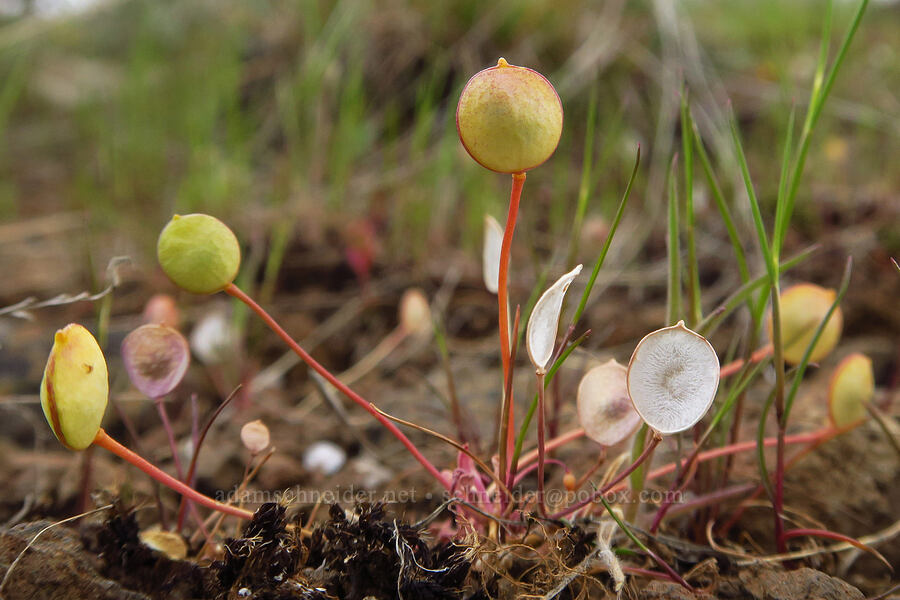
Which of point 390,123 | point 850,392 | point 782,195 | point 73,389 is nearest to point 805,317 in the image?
point 850,392

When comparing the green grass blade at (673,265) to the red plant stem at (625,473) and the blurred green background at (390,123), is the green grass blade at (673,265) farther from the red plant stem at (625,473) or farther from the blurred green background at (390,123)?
the blurred green background at (390,123)

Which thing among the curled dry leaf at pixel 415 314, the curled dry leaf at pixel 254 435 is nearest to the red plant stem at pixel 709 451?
the curled dry leaf at pixel 254 435

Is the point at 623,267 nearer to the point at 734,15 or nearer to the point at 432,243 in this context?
the point at 432,243

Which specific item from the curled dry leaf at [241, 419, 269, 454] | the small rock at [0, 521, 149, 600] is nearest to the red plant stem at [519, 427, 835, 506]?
the curled dry leaf at [241, 419, 269, 454]

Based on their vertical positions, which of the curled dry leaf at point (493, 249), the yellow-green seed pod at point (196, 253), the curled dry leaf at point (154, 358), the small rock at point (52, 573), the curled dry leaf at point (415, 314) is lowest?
the small rock at point (52, 573)

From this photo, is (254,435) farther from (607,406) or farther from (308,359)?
(607,406)

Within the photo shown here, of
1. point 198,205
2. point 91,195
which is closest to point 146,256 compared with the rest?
point 198,205

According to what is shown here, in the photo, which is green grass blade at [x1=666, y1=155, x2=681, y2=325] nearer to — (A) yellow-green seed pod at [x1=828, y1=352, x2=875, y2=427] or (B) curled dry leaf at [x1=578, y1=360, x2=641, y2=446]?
(B) curled dry leaf at [x1=578, y1=360, x2=641, y2=446]
